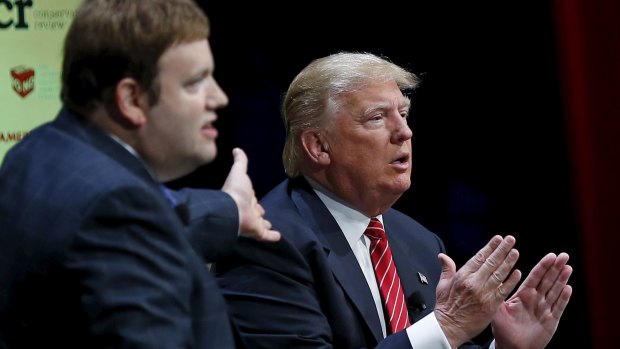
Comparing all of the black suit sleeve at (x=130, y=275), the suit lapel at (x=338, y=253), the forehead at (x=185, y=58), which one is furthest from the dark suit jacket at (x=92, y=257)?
the suit lapel at (x=338, y=253)

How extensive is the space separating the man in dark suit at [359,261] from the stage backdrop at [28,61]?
34.3 inches

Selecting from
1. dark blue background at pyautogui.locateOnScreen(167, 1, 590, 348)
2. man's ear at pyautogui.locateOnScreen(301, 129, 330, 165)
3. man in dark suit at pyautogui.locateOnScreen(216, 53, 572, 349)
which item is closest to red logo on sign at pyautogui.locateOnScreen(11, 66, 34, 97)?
dark blue background at pyautogui.locateOnScreen(167, 1, 590, 348)

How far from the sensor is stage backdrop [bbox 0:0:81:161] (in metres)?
3.34

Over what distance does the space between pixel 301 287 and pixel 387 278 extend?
0.29 m

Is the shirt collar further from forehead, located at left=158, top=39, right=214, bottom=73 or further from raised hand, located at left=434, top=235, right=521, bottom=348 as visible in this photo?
forehead, located at left=158, top=39, right=214, bottom=73

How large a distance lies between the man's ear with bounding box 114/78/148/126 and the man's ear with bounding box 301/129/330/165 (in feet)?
4.15

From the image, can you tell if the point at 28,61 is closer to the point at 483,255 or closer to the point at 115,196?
the point at 483,255

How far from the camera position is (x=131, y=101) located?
5.10 ft

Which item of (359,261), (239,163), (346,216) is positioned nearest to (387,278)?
(359,261)

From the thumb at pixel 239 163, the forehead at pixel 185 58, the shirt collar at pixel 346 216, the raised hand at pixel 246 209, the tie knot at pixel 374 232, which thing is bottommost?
the tie knot at pixel 374 232

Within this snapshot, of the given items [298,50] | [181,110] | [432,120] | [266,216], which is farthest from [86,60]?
[432,120]

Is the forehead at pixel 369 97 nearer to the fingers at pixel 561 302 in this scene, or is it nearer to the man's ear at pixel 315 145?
the man's ear at pixel 315 145

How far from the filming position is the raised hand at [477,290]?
241cm

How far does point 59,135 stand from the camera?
1550 millimetres
